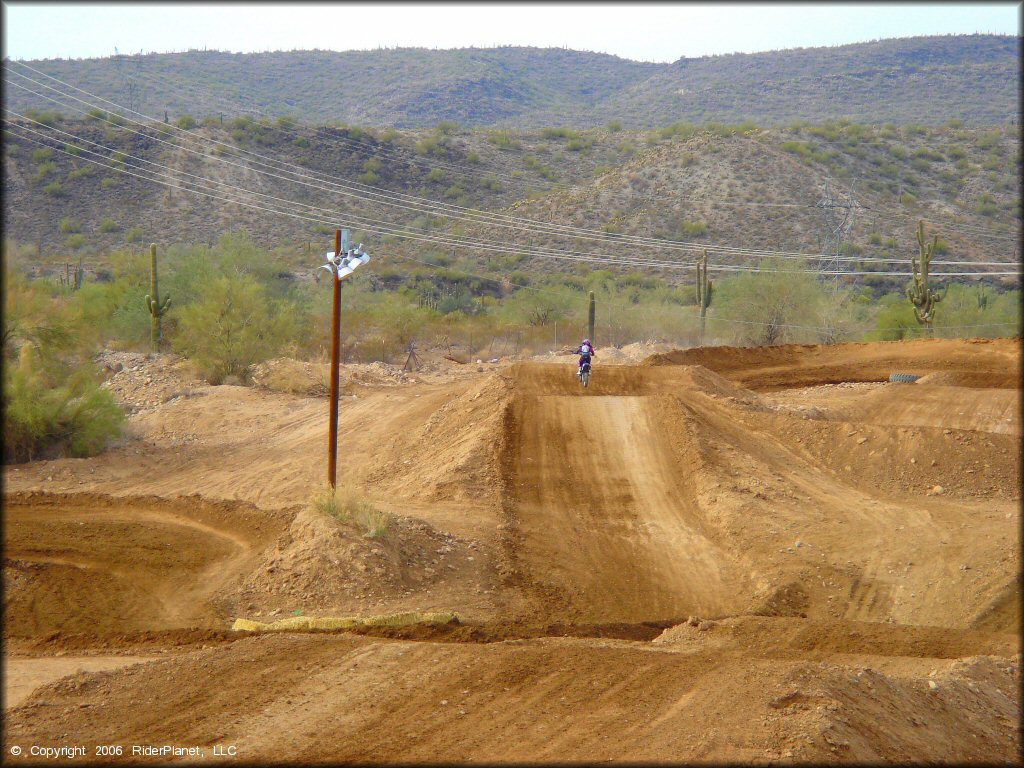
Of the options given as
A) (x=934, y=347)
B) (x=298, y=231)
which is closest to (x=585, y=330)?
(x=934, y=347)

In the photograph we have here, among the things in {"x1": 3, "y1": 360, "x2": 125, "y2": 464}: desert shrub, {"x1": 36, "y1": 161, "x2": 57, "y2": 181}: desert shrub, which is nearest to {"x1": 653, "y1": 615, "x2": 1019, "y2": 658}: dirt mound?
{"x1": 3, "y1": 360, "x2": 125, "y2": 464}: desert shrub

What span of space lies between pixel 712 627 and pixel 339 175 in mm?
61571

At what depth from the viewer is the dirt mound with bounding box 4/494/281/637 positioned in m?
12.5

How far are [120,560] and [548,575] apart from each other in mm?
6596

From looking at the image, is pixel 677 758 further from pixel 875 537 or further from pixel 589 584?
pixel 875 537

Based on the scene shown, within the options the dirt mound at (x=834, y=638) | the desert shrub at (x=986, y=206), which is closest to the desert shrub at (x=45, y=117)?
the desert shrub at (x=986, y=206)

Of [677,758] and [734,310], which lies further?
[734,310]

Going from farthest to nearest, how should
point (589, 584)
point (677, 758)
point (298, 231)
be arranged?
point (298, 231), point (589, 584), point (677, 758)

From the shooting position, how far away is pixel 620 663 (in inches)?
392

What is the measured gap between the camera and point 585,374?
24.5 m

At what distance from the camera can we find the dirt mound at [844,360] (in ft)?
103

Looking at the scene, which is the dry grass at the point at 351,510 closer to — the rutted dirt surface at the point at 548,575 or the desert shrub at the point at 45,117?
the rutted dirt surface at the point at 548,575

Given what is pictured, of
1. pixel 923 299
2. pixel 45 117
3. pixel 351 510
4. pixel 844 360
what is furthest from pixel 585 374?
pixel 45 117

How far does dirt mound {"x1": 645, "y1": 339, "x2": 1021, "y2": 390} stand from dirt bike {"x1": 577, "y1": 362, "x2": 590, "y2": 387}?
256 inches
